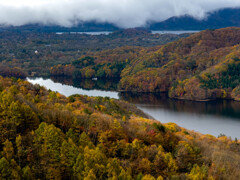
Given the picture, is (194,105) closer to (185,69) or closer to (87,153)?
(185,69)

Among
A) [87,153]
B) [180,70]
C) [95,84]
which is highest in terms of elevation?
[180,70]

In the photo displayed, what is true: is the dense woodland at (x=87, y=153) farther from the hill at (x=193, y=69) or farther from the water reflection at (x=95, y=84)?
the water reflection at (x=95, y=84)

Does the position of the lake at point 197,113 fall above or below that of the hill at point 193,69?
below

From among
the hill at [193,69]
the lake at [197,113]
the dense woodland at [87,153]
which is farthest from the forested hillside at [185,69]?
the dense woodland at [87,153]

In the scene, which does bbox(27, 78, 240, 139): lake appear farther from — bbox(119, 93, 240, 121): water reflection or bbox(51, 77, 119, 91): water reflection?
bbox(51, 77, 119, 91): water reflection

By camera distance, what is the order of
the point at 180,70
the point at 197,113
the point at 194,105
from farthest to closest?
the point at 180,70 → the point at 194,105 → the point at 197,113

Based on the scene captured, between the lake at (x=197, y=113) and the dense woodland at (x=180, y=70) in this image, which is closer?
the lake at (x=197, y=113)

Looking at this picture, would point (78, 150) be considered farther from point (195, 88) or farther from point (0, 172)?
point (195, 88)

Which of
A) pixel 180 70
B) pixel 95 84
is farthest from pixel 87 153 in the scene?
pixel 180 70

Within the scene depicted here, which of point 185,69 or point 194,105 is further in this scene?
point 185,69

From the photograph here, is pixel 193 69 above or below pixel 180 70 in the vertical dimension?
above

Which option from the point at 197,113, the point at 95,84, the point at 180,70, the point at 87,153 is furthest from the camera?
the point at 180,70

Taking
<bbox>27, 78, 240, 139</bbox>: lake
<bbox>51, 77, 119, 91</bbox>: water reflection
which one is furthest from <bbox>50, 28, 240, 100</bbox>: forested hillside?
<bbox>27, 78, 240, 139</bbox>: lake
